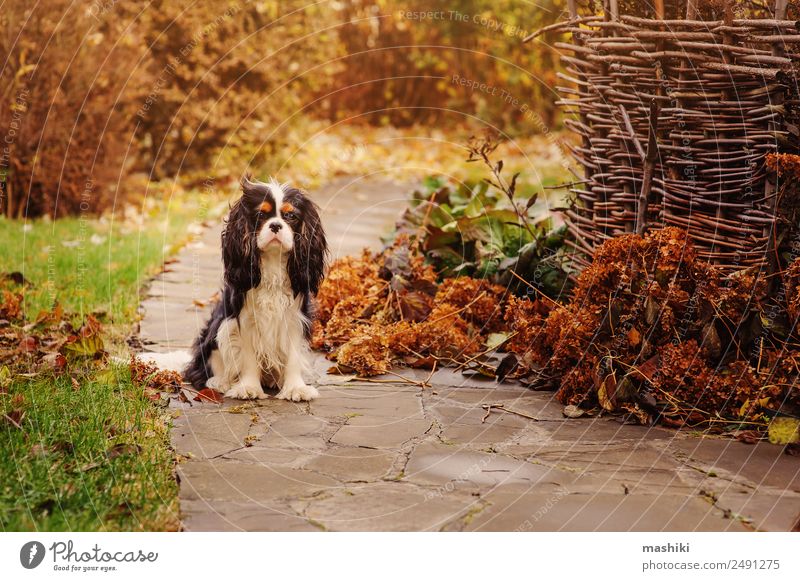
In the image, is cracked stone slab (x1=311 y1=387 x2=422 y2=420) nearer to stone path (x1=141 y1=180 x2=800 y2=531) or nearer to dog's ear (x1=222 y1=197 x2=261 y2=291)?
stone path (x1=141 y1=180 x2=800 y2=531)

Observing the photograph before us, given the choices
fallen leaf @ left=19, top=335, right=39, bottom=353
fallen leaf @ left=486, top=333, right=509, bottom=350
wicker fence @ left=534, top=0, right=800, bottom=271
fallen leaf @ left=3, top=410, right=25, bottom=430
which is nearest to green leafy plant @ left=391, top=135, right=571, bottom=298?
fallen leaf @ left=486, top=333, right=509, bottom=350

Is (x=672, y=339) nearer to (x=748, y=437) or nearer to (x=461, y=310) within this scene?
(x=748, y=437)

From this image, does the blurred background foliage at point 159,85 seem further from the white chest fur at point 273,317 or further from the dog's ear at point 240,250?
the dog's ear at point 240,250

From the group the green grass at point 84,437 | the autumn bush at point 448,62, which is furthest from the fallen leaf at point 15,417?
the autumn bush at point 448,62

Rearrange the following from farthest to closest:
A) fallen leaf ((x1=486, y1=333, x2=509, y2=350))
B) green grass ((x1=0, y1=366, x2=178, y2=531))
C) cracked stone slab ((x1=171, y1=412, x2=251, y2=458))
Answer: fallen leaf ((x1=486, y1=333, x2=509, y2=350)), cracked stone slab ((x1=171, y1=412, x2=251, y2=458)), green grass ((x1=0, y1=366, x2=178, y2=531))

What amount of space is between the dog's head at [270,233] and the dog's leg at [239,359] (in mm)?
224

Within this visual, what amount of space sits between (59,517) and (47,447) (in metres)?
0.53

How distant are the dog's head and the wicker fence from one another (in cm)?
150

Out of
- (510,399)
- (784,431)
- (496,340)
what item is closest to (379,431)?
(510,399)

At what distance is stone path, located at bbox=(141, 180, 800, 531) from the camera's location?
2.71 metres

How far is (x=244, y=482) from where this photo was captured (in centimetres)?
294

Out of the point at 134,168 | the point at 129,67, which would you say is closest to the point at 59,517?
the point at 129,67

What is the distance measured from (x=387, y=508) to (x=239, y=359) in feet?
4.62

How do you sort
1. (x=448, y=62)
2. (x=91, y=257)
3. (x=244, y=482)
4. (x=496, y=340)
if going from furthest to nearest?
1. (x=448, y=62)
2. (x=91, y=257)
3. (x=496, y=340)
4. (x=244, y=482)
